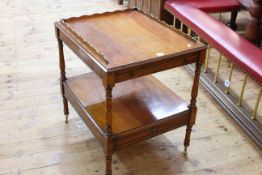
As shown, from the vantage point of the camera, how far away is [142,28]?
5.98 feet

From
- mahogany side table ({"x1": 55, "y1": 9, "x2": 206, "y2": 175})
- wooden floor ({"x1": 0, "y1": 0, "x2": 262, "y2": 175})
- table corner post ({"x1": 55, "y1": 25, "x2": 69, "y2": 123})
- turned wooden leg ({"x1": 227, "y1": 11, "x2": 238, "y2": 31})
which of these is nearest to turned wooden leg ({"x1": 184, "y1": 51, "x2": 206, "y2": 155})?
mahogany side table ({"x1": 55, "y1": 9, "x2": 206, "y2": 175})

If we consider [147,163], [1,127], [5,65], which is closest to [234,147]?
[147,163]

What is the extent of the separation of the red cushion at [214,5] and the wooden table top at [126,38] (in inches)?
40.3

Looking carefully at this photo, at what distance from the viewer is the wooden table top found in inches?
60.5

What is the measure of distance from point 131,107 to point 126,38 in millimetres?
370

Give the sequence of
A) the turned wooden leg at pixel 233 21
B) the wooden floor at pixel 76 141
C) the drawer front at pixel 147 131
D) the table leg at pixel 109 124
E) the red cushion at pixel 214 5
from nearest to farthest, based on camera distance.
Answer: the table leg at pixel 109 124 → the drawer front at pixel 147 131 → the wooden floor at pixel 76 141 → the red cushion at pixel 214 5 → the turned wooden leg at pixel 233 21

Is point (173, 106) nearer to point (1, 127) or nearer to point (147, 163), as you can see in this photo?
point (147, 163)

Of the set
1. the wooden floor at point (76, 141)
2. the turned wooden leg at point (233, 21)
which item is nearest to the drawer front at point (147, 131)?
the wooden floor at point (76, 141)

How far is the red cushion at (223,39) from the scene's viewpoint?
2.04m

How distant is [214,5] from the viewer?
2.93 metres

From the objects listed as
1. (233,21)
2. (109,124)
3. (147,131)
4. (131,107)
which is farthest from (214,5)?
(109,124)

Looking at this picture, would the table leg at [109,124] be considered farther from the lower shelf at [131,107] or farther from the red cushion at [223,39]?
the red cushion at [223,39]

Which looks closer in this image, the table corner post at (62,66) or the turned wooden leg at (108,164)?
the turned wooden leg at (108,164)

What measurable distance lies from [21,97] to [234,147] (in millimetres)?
1460
